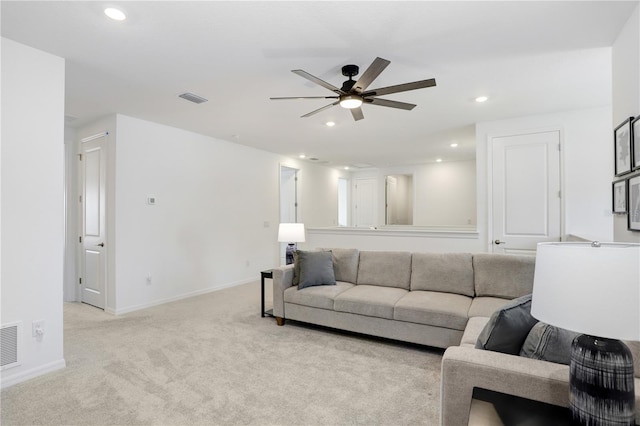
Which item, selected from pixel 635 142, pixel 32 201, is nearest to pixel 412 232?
pixel 635 142

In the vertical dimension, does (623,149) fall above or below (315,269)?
above

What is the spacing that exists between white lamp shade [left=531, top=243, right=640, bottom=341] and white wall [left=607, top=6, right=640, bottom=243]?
1704mm

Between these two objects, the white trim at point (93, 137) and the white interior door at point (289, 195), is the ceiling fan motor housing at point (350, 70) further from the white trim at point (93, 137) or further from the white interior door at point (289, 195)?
the white interior door at point (289, 195)

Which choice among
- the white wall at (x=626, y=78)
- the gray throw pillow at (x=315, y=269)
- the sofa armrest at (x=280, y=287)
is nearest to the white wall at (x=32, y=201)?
the sofa armrest at (x=280, y=287)

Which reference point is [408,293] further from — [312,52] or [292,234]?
[312,52]

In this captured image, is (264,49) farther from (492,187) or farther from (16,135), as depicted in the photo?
(492,187)

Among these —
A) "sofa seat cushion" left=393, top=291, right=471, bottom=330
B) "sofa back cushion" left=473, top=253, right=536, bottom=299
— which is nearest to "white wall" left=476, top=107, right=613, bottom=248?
"sofa back cushion" left=473, top=253, right=536, bottom=299

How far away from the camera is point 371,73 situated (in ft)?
7.38

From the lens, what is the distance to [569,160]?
4.03 meters

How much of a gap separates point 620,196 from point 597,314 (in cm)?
206

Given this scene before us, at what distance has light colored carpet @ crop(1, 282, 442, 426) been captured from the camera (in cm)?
200

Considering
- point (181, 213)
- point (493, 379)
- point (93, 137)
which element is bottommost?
point (493, 379)

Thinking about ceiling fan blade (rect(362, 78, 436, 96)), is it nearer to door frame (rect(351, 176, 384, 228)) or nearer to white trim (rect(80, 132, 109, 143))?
white trim (rect(80, 132, 109, 143))

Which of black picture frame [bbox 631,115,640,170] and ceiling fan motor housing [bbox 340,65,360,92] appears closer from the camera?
black picture frame [bbox 631,115,640,170]
